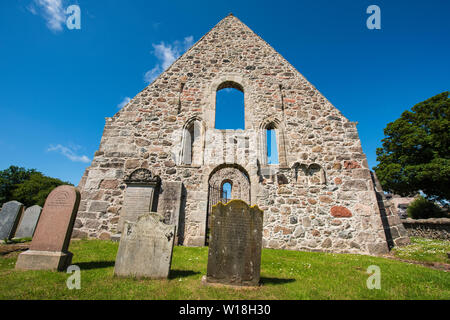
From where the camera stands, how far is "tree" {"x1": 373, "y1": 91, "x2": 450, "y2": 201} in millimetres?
15614

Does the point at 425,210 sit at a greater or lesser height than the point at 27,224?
greater

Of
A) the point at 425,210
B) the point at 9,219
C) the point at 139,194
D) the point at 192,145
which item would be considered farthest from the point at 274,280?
the point at 425,210

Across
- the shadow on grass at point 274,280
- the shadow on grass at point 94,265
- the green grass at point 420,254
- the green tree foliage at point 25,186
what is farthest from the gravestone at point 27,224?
the green tree foliage at point 25,186

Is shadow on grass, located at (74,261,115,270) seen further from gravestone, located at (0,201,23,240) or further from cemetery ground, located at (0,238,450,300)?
gravestone, located at (0,201,23,240)

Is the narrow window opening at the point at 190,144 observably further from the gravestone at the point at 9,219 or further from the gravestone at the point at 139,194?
the gravestone at the point at 9,219

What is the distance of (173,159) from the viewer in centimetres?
833

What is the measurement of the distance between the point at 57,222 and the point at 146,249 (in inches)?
84.7

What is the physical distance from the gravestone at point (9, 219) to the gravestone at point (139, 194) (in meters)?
4.87

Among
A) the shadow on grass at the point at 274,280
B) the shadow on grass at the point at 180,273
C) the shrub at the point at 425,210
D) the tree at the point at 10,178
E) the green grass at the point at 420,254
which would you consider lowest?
the shadow on grass at the point at 274,280

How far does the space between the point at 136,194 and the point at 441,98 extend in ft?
84.1

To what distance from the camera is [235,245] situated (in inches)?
138

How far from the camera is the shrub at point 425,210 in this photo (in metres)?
16.3

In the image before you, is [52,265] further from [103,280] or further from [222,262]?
[222,262]

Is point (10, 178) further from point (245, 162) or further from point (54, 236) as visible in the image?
point (245, 162)
